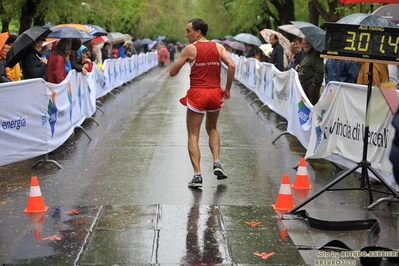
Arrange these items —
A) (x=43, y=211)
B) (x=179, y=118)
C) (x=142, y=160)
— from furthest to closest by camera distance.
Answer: (x=179, y=118) < (x=142, y=160) < (x=43, y=211)

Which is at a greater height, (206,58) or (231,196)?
(206,58)

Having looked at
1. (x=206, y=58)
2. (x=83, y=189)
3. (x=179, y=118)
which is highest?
(x=206, y=58)

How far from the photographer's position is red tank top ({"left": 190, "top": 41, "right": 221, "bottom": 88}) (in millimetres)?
8703

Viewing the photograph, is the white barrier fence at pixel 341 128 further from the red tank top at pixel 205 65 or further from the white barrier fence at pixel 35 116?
the white barrier fence at pixel 35 116

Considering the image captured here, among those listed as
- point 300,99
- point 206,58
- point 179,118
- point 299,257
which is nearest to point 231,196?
point 206,58

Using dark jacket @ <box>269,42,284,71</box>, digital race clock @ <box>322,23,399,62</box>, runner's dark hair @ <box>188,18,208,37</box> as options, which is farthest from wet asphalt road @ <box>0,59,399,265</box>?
dark jacket @ <box>269,42,284,71</box>

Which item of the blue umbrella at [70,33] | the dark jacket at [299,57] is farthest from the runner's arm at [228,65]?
the dark jacket at [299,57]

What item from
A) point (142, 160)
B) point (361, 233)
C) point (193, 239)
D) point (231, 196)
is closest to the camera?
point (193, 239)

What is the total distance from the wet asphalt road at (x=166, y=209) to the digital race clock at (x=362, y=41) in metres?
1.75

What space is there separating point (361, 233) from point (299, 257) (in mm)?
1190

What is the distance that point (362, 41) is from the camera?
7480 mm

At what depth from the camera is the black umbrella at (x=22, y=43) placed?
35.6ft

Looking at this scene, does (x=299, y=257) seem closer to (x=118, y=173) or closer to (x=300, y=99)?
(x=118, y=173)

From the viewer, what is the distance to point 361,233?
273 inches
